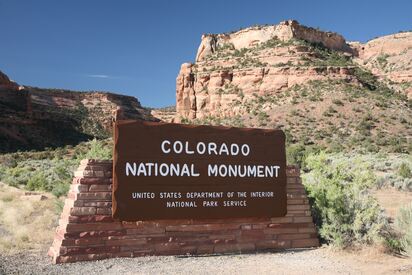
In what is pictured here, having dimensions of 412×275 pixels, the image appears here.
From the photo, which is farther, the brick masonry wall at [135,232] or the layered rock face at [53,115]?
the layered rock face at [53,115]

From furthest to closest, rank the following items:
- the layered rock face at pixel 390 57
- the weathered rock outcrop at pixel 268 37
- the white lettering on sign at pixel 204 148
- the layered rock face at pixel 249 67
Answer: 1. the weathered rock outcrop at pixel 268 37
2. the layered rock face at pixel 390 57
3. the layered rock face at pixel 249 67
4. the white lettering on sign at pixel 204 148

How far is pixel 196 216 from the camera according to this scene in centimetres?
957

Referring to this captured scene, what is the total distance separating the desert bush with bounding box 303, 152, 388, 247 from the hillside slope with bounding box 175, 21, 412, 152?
94.6 feet

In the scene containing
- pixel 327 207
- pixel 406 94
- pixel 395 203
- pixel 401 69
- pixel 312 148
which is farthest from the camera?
pixel 401 69

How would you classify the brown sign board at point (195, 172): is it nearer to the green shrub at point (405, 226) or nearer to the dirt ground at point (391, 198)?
the green shrub at point (405, 226)

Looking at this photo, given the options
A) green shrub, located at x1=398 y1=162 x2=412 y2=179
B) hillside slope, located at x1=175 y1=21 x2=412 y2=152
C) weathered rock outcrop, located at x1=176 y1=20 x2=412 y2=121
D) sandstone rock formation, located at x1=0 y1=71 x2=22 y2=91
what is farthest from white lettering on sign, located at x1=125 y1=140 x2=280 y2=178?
sandstone rock formation, located at x1=0 y1=71 x2=22 y2=91

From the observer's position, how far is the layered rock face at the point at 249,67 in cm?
6131

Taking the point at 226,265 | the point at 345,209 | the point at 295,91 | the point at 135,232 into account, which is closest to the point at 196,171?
the point at 135,232

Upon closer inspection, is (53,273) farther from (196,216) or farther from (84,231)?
(196,216)

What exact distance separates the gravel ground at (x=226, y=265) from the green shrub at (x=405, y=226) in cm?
54

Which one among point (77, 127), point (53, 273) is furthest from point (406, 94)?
point (53, 273)

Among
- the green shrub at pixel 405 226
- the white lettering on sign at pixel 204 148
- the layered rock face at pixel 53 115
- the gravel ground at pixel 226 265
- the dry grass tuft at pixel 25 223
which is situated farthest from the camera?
the layered rock face at pixel 53 115

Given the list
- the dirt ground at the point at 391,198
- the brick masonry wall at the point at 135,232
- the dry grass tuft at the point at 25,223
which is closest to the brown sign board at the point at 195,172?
A: the brick masonry wall at the point at 135,232

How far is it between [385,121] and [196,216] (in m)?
41.0
